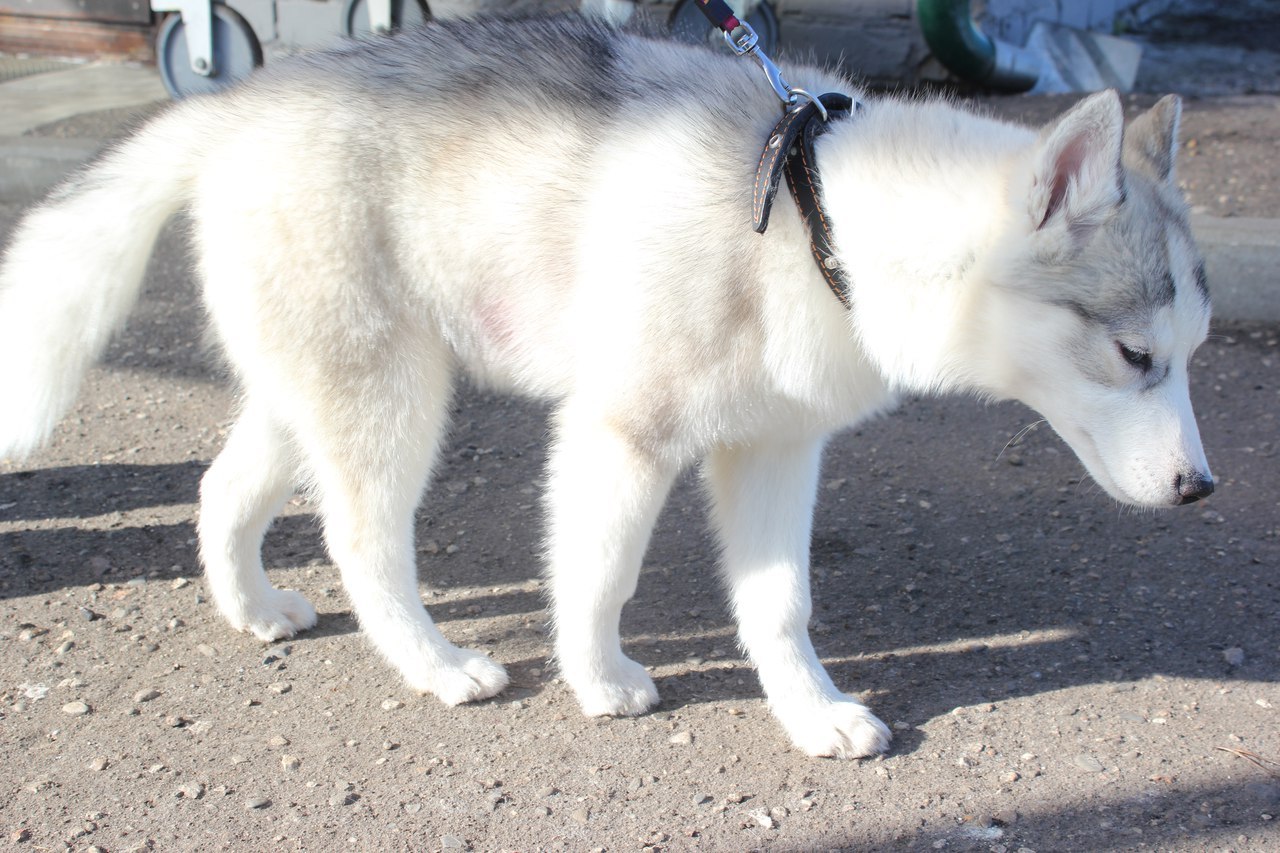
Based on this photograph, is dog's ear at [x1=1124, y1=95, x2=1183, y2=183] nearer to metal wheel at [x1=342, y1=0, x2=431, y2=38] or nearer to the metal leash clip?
the metal leash clip

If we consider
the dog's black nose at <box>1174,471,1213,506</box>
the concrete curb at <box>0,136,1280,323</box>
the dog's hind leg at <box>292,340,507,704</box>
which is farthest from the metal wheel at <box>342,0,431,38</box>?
the dog's black nose at <box>1174,471,1213,506</box>

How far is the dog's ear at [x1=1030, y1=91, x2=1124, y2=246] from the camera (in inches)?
81.6

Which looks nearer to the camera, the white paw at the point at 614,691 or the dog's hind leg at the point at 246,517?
the white paw at the point at 614,691

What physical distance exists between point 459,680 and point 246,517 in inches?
27.2

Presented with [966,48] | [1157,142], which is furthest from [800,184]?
[966,48]

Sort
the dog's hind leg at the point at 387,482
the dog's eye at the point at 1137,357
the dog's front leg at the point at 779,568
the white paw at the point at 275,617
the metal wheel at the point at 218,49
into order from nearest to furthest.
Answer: the dog's eye at the point at 1137,357, the dog's hind leg at the point at 387,482, the dog's front leg at the point at 779,568, the white paw at the point at 275,617, the metal wheel at the point at 218,49

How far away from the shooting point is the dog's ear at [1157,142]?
2414 millimetres

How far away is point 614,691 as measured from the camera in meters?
2.78

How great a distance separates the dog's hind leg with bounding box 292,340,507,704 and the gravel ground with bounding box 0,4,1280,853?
0.36ft

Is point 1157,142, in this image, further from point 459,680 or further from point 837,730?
point 459,680

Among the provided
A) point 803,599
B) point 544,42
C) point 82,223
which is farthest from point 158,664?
point 544,42

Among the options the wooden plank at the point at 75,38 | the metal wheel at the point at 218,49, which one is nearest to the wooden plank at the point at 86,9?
the wooden plank at the point at 75,38

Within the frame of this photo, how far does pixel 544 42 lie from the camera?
2764mm

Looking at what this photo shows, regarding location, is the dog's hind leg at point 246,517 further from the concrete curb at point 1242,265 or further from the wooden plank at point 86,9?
the wooden plank at point 86,9
